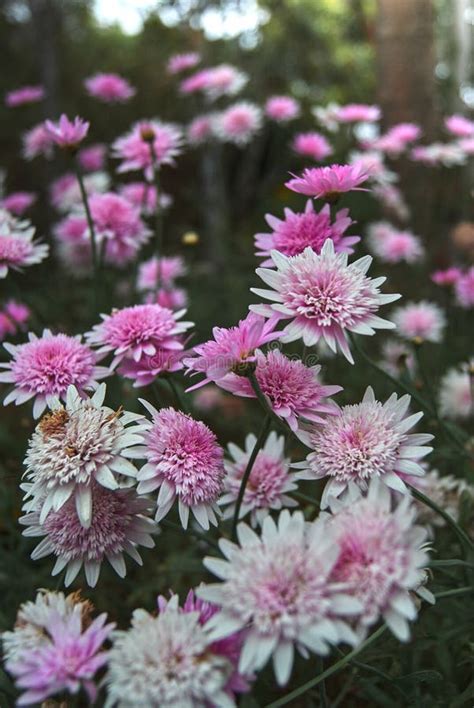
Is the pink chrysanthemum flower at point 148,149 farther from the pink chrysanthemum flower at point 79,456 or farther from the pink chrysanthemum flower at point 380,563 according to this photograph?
the pink chrysanthemum flower at point 380,563

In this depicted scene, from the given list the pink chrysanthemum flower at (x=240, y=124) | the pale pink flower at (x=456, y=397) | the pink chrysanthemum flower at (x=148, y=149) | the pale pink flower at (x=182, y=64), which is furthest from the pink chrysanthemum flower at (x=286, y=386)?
the pale pink flower at (x=182, y=64)

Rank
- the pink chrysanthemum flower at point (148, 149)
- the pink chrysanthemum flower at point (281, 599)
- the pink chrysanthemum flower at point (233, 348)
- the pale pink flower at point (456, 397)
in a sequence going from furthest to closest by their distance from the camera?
the pale pink flower at point (456, 397) < the pink chrysanthemum flower at point (148, 149) < the pink chrysanthemum flower at point (233, 348) < the pink chrysanthemum flower at point (281, 599)

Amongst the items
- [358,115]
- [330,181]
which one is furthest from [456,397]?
[330,181]

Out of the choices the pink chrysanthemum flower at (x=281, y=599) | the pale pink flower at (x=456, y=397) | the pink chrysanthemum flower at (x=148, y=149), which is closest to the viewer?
the pink chrysanthemum flower at (x=281, y=599)

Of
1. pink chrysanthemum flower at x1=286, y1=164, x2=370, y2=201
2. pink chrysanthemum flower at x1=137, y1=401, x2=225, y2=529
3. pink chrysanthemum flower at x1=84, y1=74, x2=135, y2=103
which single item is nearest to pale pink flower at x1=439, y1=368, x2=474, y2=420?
pink chrysanthemum flower at x1=286, y1=164, x2=370, y2=201

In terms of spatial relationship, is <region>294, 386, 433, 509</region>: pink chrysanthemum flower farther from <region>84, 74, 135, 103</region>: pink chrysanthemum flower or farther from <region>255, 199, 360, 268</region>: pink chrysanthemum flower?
<region>84, 74, 135, 103</region>: pink chrysanthemum flower

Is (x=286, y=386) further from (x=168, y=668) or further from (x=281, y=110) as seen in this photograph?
(x=281, y=110)

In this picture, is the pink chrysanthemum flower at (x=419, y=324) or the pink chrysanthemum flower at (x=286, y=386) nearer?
the pink chrysanthemum flower at (x=286, y=386)

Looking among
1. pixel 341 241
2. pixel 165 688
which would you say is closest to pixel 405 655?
pixel 165 688
